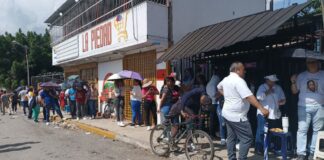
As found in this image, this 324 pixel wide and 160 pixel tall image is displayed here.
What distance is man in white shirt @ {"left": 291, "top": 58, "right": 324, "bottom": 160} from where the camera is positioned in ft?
21.1

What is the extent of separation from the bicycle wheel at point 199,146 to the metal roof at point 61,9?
14.0 m

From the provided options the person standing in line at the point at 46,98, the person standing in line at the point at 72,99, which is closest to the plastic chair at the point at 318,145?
the person standing in line at the point at 72,99

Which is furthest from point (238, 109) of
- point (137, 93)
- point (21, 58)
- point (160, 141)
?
point (21, 58)

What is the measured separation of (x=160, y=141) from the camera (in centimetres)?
823

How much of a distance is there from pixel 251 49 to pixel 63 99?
48.1 ft

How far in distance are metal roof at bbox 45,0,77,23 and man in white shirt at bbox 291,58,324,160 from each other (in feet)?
49.2

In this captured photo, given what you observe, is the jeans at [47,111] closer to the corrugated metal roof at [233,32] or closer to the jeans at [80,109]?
the jeans at [80,109]

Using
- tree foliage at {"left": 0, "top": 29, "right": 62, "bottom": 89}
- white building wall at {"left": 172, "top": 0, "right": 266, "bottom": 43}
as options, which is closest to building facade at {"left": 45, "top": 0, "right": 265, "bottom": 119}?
white building wall at {"left": 172, "top": 0, "right": 266, "bottom": 43}

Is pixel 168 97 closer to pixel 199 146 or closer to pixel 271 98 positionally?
pixel 199 146

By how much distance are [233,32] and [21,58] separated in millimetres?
39460

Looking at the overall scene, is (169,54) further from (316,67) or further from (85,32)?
(85,32)

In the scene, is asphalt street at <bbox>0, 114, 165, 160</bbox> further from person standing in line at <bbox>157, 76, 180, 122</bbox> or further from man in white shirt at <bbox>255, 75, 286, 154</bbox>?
man in white shirt at <bbox>255, 75, 286, 154</bbox>

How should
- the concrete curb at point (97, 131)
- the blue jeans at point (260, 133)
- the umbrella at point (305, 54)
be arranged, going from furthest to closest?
the concrete curb at point (97, 131) < the blue jeans at point (260, 133) < the umbrella at point (305, 54)

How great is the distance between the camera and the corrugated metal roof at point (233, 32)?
6855mm
